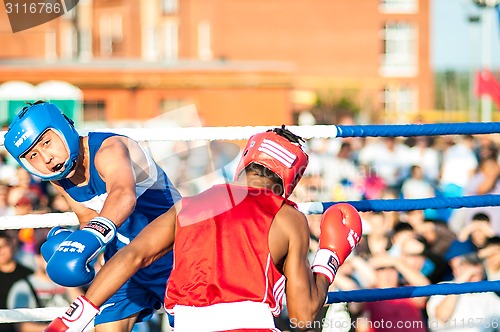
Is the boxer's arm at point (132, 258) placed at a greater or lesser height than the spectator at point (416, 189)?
greater

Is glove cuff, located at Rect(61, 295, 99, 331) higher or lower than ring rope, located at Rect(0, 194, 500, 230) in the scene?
lower

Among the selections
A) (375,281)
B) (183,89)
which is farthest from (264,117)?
(375,281)

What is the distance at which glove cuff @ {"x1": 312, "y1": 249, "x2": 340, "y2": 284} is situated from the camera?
9.52 feet

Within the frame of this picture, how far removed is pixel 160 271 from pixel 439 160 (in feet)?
29.6

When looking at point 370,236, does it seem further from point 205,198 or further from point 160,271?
point 205,198

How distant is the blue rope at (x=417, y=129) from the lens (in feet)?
12.4

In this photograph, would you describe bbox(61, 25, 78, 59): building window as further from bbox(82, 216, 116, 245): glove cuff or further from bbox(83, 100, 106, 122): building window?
bbox(82, 216, 116, 245): glove cuff

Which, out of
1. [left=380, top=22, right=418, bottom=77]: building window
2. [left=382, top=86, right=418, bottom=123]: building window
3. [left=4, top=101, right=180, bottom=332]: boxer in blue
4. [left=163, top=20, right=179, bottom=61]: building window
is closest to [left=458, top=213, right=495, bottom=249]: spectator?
[left=4, top=101, right=180, bottom=332]: boxer in blue

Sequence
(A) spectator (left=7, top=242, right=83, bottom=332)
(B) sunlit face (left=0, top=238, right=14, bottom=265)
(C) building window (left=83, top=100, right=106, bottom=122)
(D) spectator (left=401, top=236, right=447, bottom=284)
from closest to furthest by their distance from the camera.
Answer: (A) spectator (left=7, top=242, right=83, bottom=332)
(B) sunlit face (left=0, top=238, right=14, bottom=265)
(D) spectator (left=401, top=236, right=447, bottom=284)
(C) building window (left=83, top=100, right=106, bottom=122)

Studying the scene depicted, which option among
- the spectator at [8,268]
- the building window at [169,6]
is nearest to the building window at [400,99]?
Result: the building window at [169,6]

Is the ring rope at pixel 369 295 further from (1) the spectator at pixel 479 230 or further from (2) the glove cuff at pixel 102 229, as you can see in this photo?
(1) the spectator at pixel 479 230

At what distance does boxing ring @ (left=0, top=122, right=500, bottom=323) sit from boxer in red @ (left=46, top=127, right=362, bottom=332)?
0.77 m

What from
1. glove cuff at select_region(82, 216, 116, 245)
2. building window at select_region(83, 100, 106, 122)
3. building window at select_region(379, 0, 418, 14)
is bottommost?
building window at select_region(83, 100, 106, 122)

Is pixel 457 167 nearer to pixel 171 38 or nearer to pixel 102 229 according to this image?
pixel 102 229
